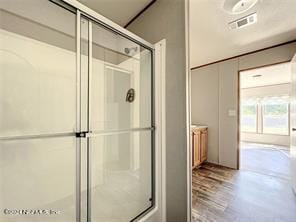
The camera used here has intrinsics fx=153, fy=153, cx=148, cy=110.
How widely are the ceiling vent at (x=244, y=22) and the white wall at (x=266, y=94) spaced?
5.13 m

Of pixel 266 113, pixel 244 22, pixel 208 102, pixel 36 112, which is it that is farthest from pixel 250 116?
pixel 36 112

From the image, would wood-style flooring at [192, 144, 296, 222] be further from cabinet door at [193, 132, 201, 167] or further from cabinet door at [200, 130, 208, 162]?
cabinet door at [200, 130, 208, 162]

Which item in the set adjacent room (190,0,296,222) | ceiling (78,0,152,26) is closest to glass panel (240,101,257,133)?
adjacent room (190,0,296,222)

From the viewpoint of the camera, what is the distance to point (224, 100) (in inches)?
133

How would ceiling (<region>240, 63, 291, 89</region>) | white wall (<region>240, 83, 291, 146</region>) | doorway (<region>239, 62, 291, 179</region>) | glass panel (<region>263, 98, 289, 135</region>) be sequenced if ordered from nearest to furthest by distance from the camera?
ceiling (<region>240, 63, 291, 89</region>) → doorway (<region>239, 62, 291, 179</region>) → white wall (<region>240, 83, 291, 146</region>) → glass panel (<region>263, 98, 289, 135</region>)

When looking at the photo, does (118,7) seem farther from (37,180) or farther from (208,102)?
(208,102)

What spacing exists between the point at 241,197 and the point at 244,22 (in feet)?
7.58

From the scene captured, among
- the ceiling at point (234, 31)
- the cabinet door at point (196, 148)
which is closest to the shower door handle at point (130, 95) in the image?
the ceiling at point (234, 31)

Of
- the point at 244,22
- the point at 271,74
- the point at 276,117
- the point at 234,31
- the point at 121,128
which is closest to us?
the point at 121,128

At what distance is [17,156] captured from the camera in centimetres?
152

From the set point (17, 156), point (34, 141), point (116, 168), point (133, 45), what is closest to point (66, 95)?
point (34, 141)

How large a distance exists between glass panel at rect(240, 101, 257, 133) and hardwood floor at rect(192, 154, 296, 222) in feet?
14.5

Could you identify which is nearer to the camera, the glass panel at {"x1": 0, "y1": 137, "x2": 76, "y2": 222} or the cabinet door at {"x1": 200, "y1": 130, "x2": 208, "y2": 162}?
the glass panel at {"x1": 0, "y1": 137, "x2": 76, "y2": 222}

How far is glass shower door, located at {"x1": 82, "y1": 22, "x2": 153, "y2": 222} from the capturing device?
5.32 ft
